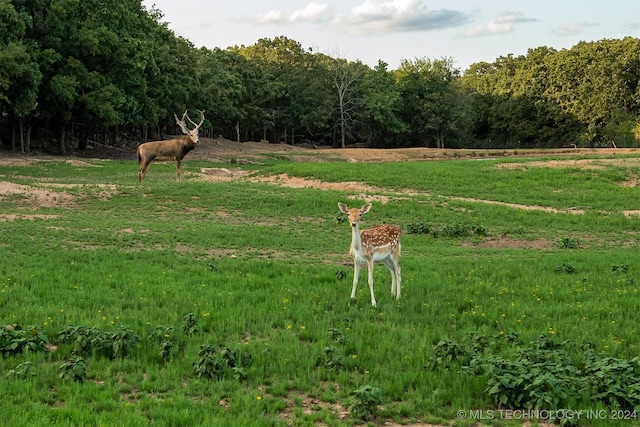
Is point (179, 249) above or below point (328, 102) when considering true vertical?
below

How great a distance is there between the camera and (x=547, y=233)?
787 inches

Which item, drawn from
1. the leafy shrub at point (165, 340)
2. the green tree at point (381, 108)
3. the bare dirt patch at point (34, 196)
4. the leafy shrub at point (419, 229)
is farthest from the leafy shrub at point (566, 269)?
the green tree at point (381, 108)

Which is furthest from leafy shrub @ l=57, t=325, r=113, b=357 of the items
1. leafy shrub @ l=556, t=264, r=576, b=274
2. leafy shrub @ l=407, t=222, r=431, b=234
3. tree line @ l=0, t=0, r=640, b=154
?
tree line @ l=0, t=0, r=640, b=154

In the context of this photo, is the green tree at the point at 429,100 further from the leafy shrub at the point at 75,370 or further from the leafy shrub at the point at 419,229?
the leafy shrub at the point at 75,370

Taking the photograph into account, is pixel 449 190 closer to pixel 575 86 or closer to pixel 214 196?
pixel 214 196

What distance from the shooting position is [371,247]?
36.2ft

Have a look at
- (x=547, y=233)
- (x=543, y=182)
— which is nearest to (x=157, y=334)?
(x=547, y=233)

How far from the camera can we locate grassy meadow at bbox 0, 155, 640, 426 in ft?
22.0

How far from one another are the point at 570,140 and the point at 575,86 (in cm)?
687

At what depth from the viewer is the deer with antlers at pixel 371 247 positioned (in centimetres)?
1087

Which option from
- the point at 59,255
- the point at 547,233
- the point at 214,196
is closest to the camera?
the point at 59,255

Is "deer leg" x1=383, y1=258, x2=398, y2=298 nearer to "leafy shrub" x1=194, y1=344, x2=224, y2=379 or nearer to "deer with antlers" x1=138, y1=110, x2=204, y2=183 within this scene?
"leafy shrub" x1=194, y1=344, x2=224, y2=379

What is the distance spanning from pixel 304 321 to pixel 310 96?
66.8m

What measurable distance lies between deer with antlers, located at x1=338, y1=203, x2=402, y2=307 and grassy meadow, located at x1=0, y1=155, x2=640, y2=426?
19.0 inches
